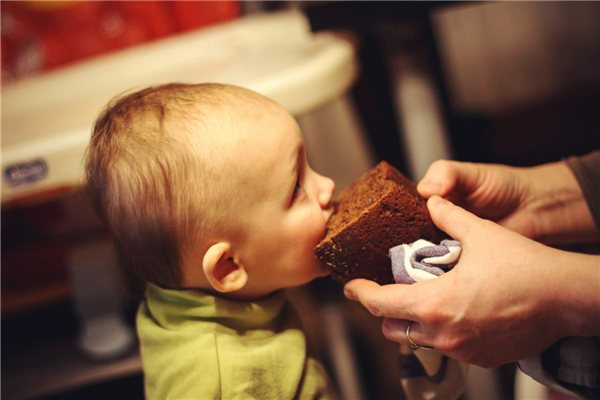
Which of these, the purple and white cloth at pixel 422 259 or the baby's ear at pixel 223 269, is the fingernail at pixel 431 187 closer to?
the purple and white cloth at pixel 422 259

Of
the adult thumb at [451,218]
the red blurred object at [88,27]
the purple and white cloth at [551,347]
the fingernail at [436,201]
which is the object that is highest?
the red blurred object at [88,27]

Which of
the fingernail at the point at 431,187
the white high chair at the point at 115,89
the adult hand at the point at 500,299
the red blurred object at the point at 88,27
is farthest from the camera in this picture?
the red blurred object at the point at 88,27

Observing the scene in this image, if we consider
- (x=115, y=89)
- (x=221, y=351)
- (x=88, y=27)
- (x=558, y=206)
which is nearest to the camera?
(x=221, y=351)

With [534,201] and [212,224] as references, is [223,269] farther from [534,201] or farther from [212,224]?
[534,201]

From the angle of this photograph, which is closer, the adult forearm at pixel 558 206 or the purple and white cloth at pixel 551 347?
the purple and white cloth at pixel 551 347

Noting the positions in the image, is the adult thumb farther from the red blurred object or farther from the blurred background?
the red blurred object

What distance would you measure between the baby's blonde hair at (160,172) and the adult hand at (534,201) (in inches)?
12.1

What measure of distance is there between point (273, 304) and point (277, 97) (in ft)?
0.94

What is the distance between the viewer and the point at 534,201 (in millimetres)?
749

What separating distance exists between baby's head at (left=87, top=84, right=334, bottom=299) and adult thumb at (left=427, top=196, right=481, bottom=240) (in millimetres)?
124

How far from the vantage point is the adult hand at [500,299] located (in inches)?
20.7

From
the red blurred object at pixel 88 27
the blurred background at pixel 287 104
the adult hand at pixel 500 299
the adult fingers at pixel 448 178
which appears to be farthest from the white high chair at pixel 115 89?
the adult hand at pixel 500 299

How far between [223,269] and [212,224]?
6 cm

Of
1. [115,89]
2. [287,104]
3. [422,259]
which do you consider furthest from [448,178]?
[115,89]
